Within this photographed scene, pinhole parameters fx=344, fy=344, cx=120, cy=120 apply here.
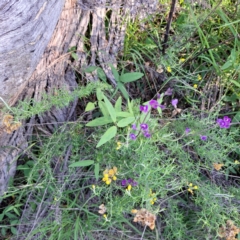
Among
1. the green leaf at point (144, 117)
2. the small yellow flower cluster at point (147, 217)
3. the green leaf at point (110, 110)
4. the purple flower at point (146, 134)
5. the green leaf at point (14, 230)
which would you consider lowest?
the green leaf at point (14, 230)

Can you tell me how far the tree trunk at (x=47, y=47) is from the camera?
1.47 meters

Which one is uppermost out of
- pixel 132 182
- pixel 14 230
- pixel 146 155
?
pixel 146 155

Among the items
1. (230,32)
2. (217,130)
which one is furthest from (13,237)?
(230,32)

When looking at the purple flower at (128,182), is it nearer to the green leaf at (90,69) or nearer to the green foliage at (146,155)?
the green foliage at (146,155)

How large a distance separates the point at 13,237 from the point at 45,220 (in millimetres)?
250

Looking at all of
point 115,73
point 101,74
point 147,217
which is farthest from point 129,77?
point 147,217

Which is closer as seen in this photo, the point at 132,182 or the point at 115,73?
the point at 132,182

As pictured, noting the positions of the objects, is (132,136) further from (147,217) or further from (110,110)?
(147,217)

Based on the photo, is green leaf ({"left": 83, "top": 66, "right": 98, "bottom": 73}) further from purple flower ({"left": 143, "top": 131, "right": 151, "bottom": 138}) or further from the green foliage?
purple flower ({"left": 143, "top": 131, "right": 151, "bottom": 138})

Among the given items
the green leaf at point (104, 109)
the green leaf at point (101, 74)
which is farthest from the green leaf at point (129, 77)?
the green leaf at point (104, 109)

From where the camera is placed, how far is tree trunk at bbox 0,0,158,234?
147 centimetres

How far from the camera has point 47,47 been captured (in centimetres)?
187

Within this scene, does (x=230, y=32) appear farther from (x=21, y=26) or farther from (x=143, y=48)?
(x=21, y=26)

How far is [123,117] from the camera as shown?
5.08 feet
